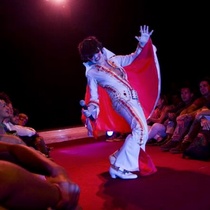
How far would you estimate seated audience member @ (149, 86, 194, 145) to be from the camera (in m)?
5.32

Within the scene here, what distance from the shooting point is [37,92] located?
842 centimetres

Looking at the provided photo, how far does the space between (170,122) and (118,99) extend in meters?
2.05

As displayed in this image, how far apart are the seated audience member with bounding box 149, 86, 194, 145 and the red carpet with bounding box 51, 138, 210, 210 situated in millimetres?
700

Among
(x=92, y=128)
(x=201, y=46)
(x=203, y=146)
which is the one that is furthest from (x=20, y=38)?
(x=203, y=146)

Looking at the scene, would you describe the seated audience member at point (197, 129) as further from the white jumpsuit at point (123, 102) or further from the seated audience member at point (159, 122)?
the white jumpsuit at point (123, 102)

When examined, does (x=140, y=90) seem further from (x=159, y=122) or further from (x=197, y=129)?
(x=159, y=122)

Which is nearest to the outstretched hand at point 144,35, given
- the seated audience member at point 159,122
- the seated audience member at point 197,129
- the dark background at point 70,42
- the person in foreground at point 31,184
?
the seated audience member at point 197,129

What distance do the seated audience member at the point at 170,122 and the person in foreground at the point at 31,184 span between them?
14.8 feet

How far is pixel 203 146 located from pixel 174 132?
0.94m

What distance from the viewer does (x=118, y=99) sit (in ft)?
12.5

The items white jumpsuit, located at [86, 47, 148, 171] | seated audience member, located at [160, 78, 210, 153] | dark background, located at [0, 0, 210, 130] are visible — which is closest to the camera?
white jumpsuit, located at [86, 47, 148, 171]

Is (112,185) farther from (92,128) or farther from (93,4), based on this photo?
(93,4)

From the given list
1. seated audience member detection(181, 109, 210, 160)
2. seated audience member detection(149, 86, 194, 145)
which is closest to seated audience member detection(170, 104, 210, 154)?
seated audience member detection(181, 109, 210, 160)

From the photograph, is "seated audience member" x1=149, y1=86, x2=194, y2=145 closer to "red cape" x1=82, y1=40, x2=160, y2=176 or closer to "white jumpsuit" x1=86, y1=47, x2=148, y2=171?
"red cape" x1=82, y1=40, x2=160, y2=176
